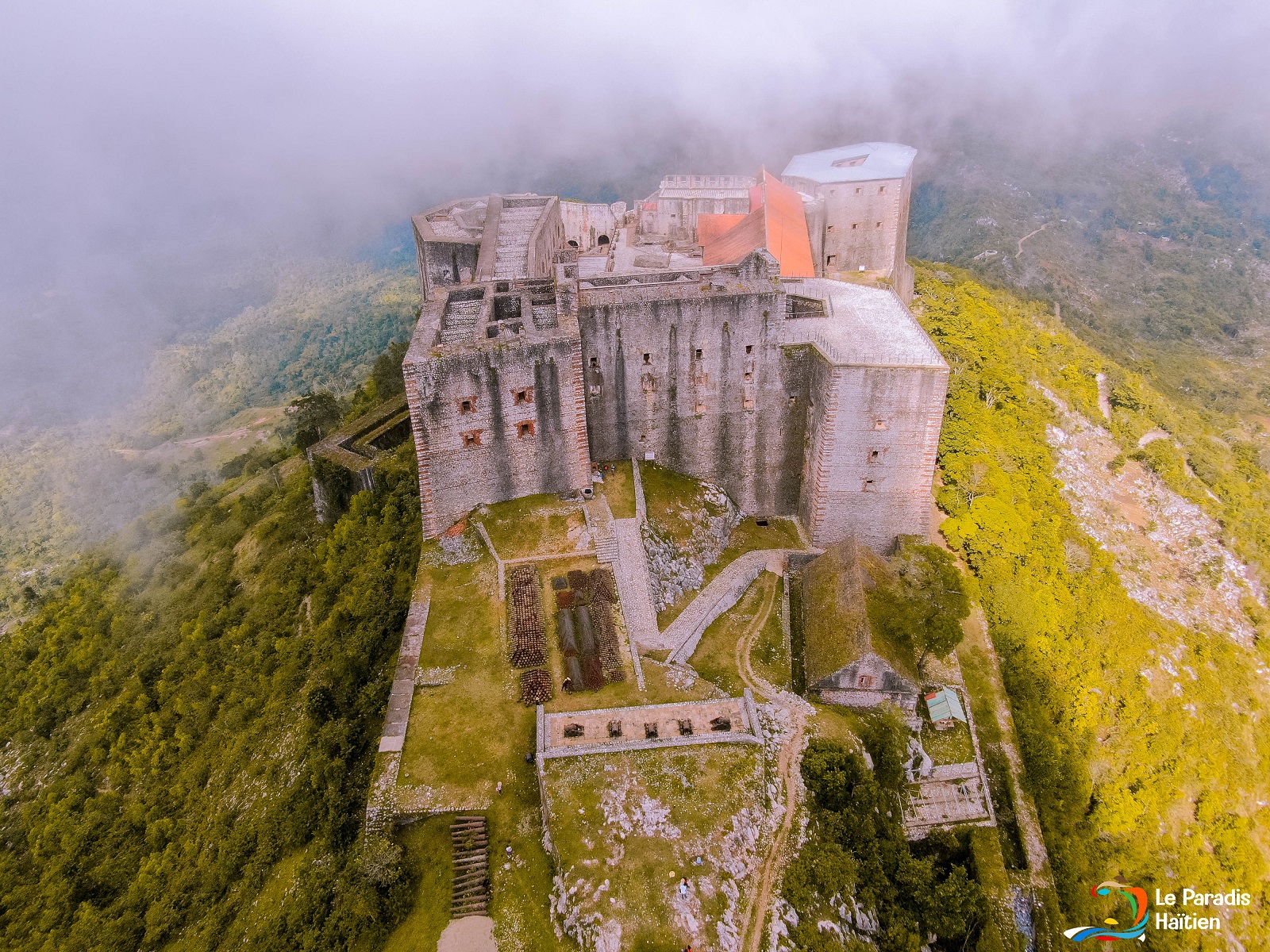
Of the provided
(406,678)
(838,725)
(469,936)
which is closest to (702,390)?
(838,725)

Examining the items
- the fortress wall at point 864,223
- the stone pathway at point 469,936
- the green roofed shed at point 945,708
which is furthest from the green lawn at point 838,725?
the fortress wall at point 864,223

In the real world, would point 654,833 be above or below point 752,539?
above

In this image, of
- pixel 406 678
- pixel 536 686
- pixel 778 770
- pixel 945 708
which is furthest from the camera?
pixel 945 708

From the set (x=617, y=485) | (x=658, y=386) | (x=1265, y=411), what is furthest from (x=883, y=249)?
(x=1265, y=411)

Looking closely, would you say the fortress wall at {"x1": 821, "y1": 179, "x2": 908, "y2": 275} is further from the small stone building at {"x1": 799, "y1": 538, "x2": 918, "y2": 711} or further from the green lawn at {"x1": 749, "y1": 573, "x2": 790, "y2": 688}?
the green lawn at {"x1": 749, "y1": 573, "x2": 790, "y2": 688}

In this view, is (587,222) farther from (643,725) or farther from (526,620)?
(643,725)

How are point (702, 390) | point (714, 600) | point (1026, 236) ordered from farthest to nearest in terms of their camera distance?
point (1026, 236)
point (702, 390)
point (714, 600)

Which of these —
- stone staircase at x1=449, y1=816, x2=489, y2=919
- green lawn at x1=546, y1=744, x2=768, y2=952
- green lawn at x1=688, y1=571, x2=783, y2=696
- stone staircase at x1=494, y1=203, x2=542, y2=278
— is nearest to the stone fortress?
stone staircase at x1=494, y1=203, x2=542, y2=278
